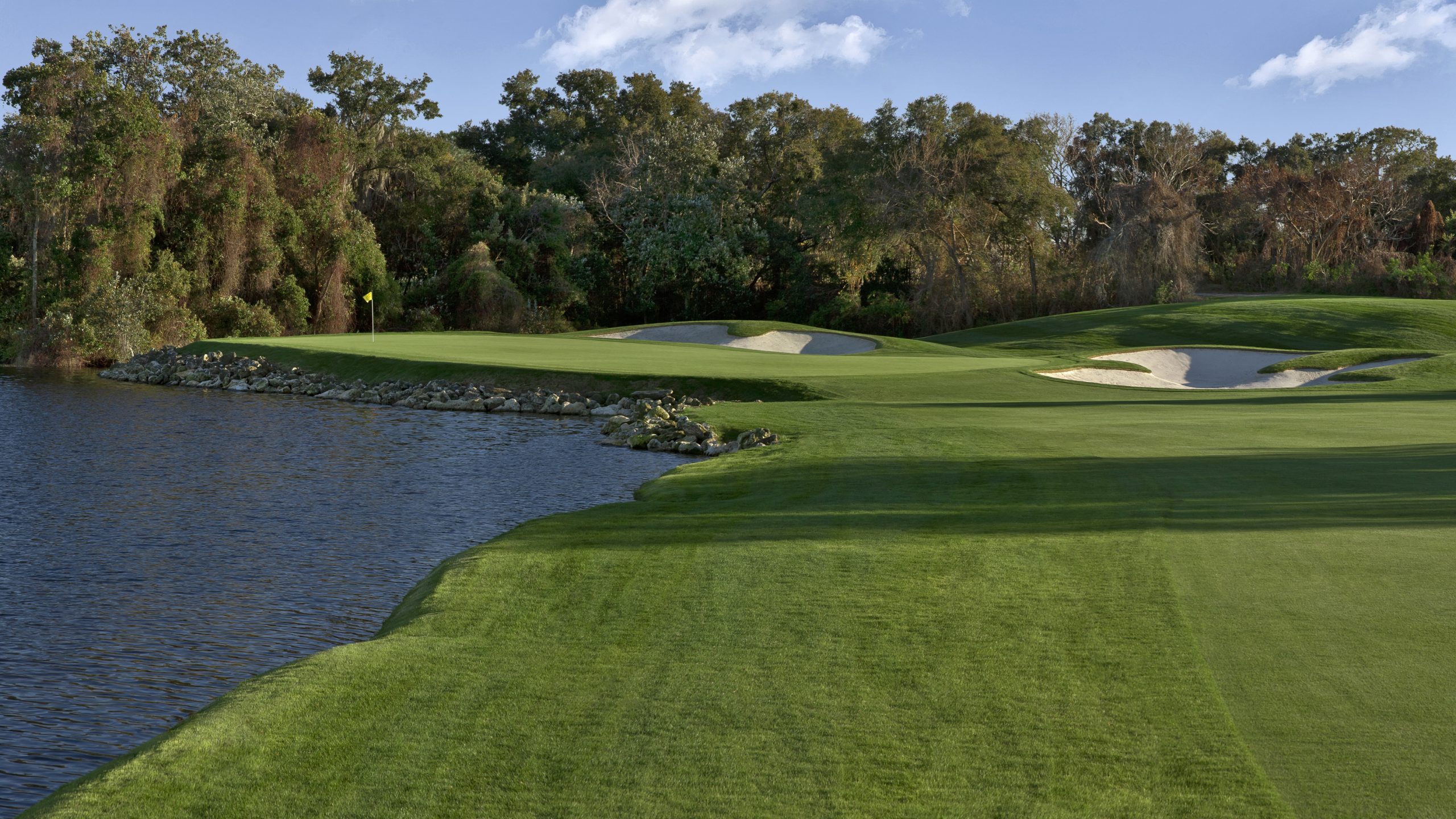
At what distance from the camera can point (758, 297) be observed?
196ft

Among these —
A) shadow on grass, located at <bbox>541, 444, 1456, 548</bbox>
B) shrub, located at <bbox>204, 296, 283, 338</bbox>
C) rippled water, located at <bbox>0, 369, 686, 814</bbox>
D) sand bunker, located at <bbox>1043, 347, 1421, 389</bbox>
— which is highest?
shrub, located at <bbox>204, 296, 283, 338</bbox>

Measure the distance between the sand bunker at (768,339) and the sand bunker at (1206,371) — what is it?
986cm

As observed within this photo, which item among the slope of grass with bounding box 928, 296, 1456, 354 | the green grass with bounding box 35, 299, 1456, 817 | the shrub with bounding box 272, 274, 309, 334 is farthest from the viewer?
the shrub with bounding box 272, 274, 309, 334

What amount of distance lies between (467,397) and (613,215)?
35.9m

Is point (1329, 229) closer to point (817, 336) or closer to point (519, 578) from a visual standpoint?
point (817, 336)

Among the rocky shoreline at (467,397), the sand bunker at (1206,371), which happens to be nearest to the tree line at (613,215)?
the rocky shoreline at (467,397)

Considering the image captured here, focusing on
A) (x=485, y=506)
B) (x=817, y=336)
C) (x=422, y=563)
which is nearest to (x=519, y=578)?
(x=422, y=563)

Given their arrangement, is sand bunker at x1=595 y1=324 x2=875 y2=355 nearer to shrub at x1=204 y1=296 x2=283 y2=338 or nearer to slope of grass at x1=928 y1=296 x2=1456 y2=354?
slope of grass at x1=928 y1=296 x2=1456 y2=354

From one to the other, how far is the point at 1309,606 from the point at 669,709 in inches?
146

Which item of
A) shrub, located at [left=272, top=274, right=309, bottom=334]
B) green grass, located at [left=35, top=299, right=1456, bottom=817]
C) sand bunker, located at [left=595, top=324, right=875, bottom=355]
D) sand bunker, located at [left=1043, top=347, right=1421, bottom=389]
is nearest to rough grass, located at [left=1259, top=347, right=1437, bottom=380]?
sand bunker, located at [left=1043, top=347, right=1421, bottom=389]

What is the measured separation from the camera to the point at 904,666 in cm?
566

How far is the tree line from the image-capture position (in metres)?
38.2

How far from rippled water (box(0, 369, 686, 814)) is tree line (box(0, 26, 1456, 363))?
65.6 ft

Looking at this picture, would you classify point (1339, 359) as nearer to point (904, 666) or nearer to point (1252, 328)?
point (1252, 328)
